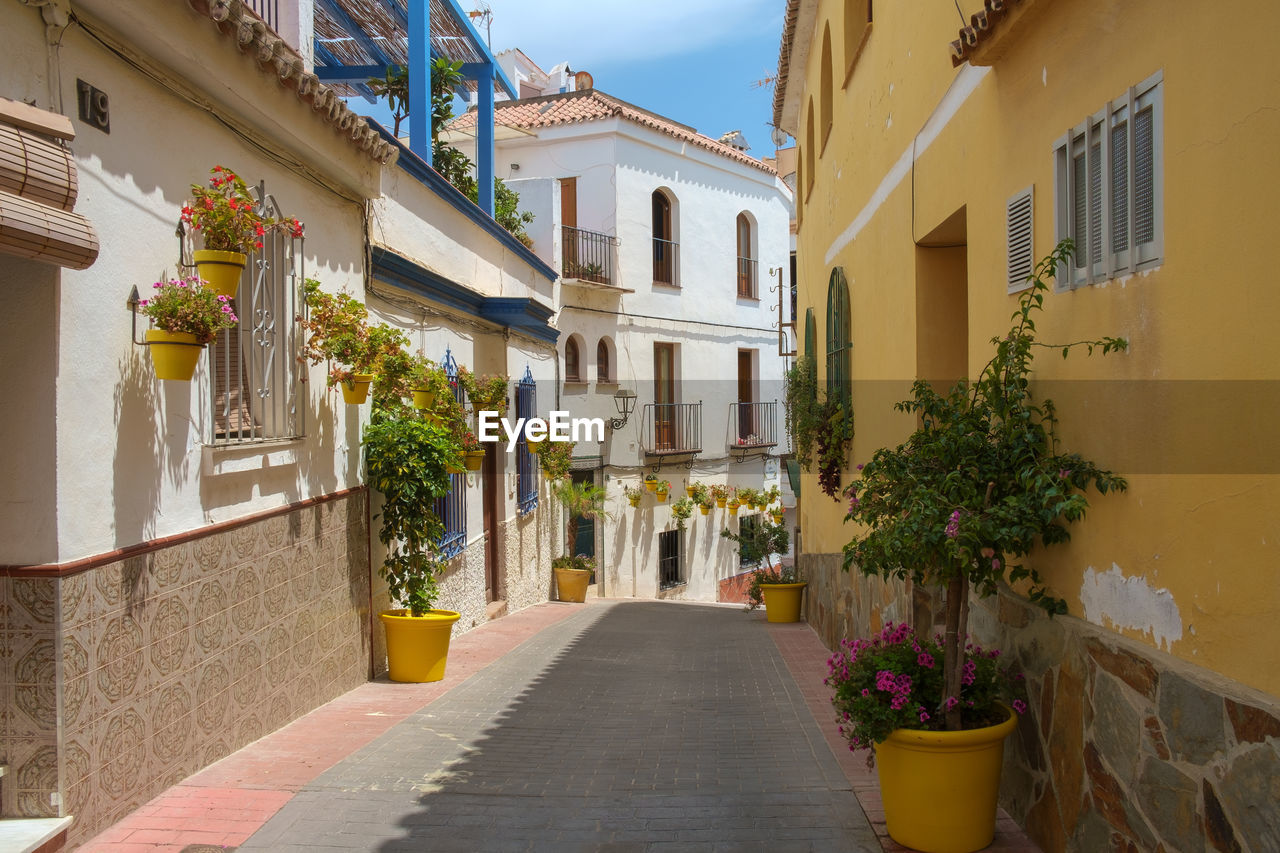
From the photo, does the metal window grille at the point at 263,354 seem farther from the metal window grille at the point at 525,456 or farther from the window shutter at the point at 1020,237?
the metal window grille at the point at 525,456

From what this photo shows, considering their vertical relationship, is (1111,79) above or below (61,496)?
above

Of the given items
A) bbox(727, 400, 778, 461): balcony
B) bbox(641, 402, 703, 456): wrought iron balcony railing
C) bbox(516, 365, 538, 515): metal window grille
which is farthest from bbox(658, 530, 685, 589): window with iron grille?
bbox(516, 365, 538, 515): metal window grille

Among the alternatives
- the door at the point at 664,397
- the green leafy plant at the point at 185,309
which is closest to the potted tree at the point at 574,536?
the door at the point at 664,397

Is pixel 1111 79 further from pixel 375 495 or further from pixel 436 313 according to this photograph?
pixel 436 313

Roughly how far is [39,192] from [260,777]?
10.3 ft

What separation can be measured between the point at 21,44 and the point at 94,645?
2441 millimetres

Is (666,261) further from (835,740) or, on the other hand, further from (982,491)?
(982,491)

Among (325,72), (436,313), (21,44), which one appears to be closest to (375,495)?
(436,313)

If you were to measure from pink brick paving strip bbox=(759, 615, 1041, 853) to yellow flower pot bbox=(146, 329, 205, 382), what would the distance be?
383 centimetres

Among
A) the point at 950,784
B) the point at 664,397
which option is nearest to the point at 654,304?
the point at 664,397

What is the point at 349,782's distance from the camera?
5457mm

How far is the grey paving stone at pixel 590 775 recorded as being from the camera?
4723 mm

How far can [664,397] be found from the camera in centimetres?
2230

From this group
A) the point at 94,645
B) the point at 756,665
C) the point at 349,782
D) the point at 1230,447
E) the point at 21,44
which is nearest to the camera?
the point at 1230,447
